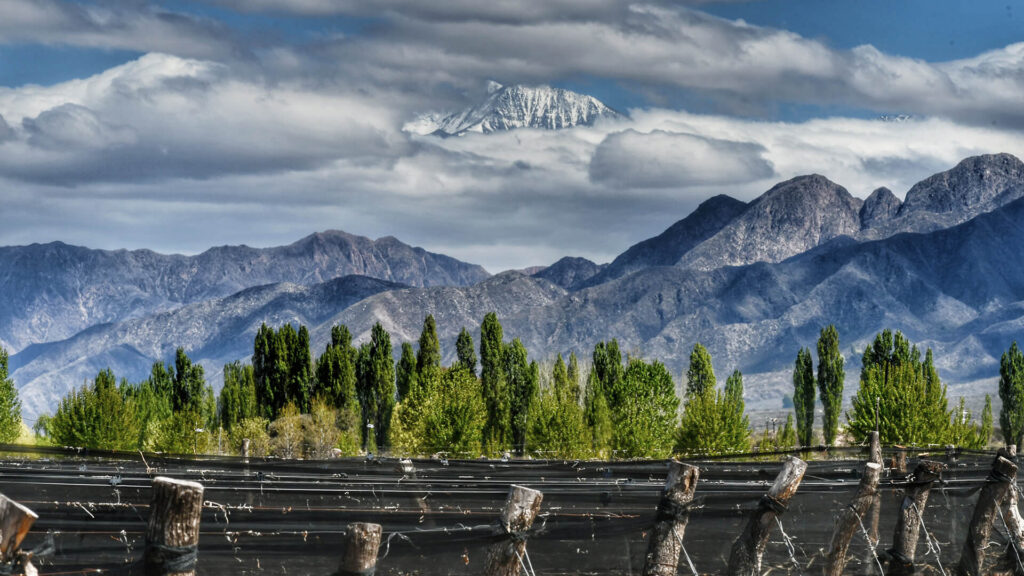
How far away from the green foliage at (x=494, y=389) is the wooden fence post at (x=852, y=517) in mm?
61959

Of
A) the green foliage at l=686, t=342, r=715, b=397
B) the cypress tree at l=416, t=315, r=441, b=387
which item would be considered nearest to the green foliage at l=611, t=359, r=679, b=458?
the cypress tree at l=416, t=315, r=441, b=387

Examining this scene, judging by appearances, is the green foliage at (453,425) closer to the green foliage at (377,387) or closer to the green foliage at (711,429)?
the green foliage at (711,429)

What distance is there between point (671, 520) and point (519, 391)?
73.2 metres

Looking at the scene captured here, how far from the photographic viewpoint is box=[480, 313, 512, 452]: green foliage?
266ft

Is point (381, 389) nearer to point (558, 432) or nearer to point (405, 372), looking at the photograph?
point (405, 372)

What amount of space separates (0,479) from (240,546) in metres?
8.08

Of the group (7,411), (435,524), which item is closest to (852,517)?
(435,524)

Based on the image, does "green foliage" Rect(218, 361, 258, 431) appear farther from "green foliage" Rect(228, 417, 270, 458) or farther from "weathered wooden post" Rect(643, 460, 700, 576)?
"weathered wooden post" Rect(643, 460, 700, 576)

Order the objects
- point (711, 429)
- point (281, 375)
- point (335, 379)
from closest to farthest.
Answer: point (711, 429), point (281, 375), point (335, 379)

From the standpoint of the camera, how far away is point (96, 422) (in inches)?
2803

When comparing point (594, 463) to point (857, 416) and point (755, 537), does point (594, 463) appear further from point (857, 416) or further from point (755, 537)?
point (857, 416)

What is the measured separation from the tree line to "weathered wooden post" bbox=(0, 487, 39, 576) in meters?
53.1

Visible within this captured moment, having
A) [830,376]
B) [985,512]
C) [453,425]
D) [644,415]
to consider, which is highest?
[830,376]

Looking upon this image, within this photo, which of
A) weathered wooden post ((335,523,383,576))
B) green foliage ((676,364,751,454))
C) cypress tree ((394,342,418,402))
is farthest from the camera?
cypress tree ((394,342,418,402))
